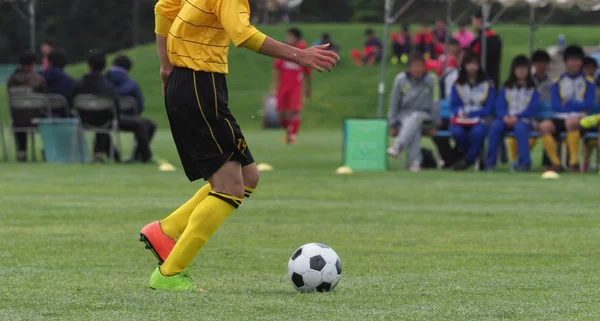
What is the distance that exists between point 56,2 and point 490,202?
58.3m

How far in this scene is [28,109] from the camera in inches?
789

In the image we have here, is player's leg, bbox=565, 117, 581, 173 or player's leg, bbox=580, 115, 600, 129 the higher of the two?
player's leg, bbox=580, 115, 600, 129

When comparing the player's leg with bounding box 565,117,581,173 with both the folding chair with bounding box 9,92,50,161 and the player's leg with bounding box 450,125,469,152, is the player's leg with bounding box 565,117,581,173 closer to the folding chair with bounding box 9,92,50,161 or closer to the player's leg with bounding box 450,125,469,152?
the player's leg with bounding box 450,125,469,152

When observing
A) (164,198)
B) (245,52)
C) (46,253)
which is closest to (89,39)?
(245,52)

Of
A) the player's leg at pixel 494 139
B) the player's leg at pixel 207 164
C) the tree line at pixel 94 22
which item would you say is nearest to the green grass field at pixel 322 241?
the player's leg at pixel 207 164

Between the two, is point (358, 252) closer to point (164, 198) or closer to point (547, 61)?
point (164, 198)

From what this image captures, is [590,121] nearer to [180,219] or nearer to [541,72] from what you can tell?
[541,72]

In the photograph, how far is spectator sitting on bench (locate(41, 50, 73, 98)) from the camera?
20953 millimetres

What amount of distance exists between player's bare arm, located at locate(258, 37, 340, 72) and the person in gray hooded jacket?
1180 centimetres

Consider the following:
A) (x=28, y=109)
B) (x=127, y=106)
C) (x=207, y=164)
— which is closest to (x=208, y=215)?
(x=207, y=164)

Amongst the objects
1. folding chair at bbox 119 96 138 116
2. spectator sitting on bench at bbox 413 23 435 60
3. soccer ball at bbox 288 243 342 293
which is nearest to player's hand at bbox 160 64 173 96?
soccer ball at bbox 288 243 342 293

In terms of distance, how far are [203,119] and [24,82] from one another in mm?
14613

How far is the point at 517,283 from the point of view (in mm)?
7008

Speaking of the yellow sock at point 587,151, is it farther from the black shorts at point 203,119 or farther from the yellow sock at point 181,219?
the black shorts at point 203,119
